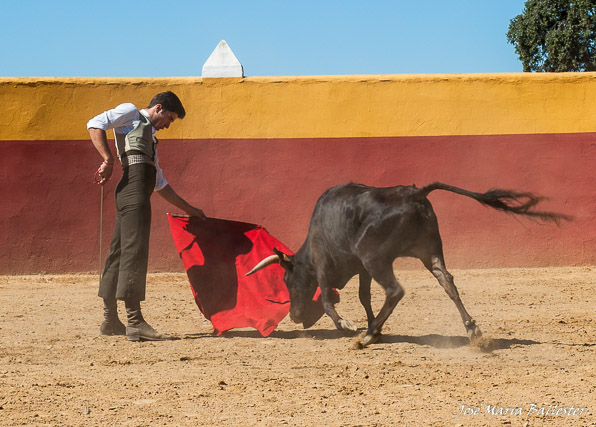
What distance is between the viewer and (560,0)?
82.8ft

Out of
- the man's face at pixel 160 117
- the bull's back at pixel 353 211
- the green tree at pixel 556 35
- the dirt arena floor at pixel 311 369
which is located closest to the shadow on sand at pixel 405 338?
the dirt arena floor at pixel 311 369

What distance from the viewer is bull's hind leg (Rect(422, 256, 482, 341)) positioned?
494 cm

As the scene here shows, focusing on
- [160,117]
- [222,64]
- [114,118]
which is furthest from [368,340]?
[222,64]

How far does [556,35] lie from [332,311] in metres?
21.6

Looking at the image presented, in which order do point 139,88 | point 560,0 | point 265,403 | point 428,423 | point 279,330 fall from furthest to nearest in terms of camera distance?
point 560,0 → point 139,88 → point 279,330 → point 265,403 → point 428,423

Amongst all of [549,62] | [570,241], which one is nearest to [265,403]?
[570,241]

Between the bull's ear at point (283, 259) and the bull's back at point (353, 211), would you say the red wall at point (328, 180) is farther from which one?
the bull's back at point (353, 211)

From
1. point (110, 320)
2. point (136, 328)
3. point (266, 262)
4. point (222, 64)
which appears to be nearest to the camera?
point (136, 328)

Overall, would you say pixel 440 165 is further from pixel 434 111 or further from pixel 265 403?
pixel 265 403

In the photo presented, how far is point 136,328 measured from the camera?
→ 17.8 feet

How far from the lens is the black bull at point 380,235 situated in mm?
5078

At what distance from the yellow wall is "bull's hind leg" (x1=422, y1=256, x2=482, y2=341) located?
13.6 feet

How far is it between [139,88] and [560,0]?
65.0ft

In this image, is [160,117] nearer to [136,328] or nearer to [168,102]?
[168,102]
